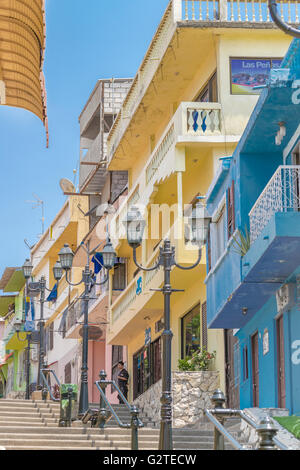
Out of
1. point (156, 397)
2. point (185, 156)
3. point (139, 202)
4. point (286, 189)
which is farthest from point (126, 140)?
point (286, 189)

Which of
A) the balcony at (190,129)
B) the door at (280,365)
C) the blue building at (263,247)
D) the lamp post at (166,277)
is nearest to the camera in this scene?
the lamp post at (166,277)

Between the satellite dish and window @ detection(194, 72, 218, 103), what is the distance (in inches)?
756

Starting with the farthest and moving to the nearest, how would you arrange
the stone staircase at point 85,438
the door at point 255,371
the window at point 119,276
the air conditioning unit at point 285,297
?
the window at point 119,276 < the door at point 255,371 < the air conditioning unit at point 285,297 < the stone staircase at point 85,438

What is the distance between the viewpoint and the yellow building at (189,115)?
24.1 meters

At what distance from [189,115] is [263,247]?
28.5 ft

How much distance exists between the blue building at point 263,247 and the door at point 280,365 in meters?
0.02

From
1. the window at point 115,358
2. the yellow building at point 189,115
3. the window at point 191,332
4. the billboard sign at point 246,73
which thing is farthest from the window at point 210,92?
the window at point 115,358

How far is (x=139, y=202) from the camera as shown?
29500mm

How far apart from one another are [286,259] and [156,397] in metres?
10.5

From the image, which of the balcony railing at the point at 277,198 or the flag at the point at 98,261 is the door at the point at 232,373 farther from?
the flag at the point at 98,261

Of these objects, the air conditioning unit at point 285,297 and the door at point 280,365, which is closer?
the air conditioning unit at point 285,297

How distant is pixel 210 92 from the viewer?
25531 millimetres

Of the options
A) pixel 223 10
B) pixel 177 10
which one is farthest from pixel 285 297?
pixel 223 10

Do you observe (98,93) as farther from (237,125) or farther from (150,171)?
(237,125)
